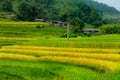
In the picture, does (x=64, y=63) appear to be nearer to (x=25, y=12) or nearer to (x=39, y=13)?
(x=25, y=12)

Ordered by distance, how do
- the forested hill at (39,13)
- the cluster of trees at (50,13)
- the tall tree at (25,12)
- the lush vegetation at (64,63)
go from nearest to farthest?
the lush vegetation at (64,63)
the tall tree at (25,12)
the cluster of trees at (50,13)
the forested hill at (39,13)

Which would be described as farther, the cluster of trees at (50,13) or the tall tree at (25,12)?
the cluster of trees at (50,13)

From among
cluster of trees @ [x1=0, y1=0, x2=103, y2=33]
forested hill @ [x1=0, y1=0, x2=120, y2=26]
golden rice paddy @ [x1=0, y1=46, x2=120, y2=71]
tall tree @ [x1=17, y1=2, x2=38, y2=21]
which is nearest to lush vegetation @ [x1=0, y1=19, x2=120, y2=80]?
golden rice paddy @ [x1=0, y1=46, x2=120, y2=71]

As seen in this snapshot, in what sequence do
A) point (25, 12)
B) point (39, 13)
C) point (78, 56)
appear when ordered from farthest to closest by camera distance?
point (39, 13)
point (25, 12)
point (78, 56)

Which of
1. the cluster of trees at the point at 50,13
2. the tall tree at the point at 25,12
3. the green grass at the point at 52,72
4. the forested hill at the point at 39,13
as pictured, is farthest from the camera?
the forested hill at the point at 39,13

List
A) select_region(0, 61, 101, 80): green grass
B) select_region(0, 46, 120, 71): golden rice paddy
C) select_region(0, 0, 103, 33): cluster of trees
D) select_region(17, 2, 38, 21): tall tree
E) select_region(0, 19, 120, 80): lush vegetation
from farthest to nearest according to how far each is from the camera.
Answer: select_region(0, 0, 103, 33): cluster of trees, select_region(17, 2, 38, 21): tall tree, select_region(0, 46, 120, 71): golden rice paddy, select_region(0, 19, 120, 80): lush vegetation, select_region(0, 61, 101, 80): green grass

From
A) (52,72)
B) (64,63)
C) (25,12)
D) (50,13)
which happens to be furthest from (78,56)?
(50,13)

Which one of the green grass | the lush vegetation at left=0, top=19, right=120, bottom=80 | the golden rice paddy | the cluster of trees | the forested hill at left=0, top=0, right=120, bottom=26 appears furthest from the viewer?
the forested hill at left=0, top=0, right=120, bottom=26

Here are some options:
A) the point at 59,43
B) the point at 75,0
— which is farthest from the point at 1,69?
the point at 75,0

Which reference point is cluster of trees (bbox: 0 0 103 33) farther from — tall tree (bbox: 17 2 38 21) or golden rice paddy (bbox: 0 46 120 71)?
golden rice paddy (bbox: 0 46 120 71)

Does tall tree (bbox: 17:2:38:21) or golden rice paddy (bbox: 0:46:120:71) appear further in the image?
tall tree (bbox: 17:2:38:21)

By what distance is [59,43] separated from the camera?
28469 mm

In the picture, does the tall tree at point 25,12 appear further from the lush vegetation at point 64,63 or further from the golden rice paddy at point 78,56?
the golden rice paddy at point 78,56

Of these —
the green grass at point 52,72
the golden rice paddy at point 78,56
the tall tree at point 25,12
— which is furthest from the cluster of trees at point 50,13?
the green grass at point 52,72
